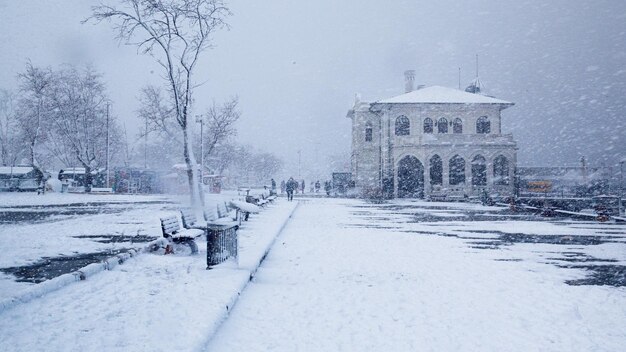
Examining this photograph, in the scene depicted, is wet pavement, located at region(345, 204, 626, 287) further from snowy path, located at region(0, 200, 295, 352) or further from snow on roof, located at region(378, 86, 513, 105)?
snow on roof, located at region(378, 86, 513, 105)

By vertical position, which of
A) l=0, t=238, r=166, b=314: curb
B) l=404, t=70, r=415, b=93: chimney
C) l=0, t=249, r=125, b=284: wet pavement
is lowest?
l=0, t=249, r=125, b=284: wet pavement

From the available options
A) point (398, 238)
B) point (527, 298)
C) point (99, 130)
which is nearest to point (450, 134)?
point (398, 238)

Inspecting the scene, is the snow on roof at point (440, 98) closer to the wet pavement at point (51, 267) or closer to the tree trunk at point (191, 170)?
the tree trunk at point (191, 170)

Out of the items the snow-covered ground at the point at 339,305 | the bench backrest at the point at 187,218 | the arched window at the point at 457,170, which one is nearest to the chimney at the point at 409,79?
the arched window at the point at 457,170

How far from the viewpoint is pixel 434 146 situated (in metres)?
38.6

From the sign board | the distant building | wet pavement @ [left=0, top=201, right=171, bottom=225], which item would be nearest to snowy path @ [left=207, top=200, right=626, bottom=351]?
wet pavement @ [left=0, top=201, right=171, bottom=225]

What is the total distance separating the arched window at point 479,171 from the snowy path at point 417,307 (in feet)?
101

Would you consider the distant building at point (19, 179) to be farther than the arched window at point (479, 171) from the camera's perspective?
Yes

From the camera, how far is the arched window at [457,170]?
39.0 metres

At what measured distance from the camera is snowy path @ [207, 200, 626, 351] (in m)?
4.59

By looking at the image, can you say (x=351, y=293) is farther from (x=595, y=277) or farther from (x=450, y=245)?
(x=450, y=245)

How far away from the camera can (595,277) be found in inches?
299

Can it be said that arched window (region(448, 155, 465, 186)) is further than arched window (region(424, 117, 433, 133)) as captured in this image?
No

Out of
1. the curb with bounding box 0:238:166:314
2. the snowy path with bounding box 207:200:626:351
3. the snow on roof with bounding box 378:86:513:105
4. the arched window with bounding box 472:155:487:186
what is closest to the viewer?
the snowy path with bounding box 207:200:626:351
